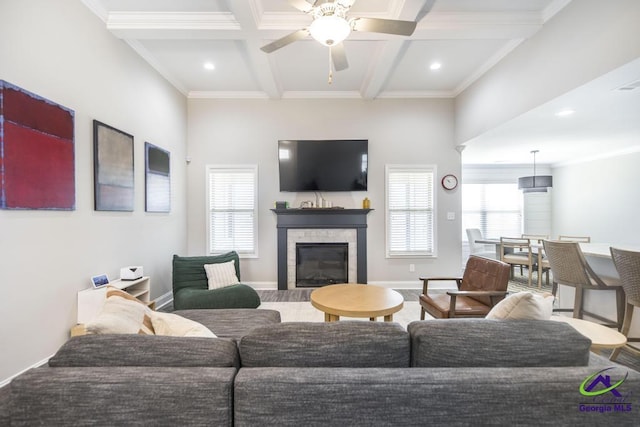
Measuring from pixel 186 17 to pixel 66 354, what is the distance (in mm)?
3073

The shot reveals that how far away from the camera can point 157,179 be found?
11.9 ft

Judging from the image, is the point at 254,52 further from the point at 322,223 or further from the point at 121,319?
the point at 121,319

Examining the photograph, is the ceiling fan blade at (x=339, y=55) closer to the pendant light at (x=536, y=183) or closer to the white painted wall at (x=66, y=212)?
the white painted wall at (x=66, y=212)

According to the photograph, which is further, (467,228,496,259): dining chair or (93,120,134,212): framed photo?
(467,228,496,259): dining chair

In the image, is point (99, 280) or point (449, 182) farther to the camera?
point (449, 182)

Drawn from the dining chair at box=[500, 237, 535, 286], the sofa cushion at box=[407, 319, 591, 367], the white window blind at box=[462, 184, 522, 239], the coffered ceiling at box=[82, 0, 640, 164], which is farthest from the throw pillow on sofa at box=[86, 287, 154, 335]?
the white window blind at box=[462, 184, 522, 239]

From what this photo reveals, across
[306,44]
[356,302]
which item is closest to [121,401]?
[356,302]

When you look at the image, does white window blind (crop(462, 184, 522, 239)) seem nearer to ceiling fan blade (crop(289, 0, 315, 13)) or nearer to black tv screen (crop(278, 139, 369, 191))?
black tv screen (crop(278, 139, 369, 191))

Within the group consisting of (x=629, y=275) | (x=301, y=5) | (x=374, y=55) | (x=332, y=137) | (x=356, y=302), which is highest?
(x=374, y=55)

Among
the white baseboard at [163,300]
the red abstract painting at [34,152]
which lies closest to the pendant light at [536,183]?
the white baseboard at [163,300]

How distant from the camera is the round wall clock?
14.9 feet

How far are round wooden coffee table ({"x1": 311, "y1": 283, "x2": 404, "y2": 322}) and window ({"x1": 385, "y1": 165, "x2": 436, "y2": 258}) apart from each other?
2144mm

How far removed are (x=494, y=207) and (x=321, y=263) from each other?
5242 mm

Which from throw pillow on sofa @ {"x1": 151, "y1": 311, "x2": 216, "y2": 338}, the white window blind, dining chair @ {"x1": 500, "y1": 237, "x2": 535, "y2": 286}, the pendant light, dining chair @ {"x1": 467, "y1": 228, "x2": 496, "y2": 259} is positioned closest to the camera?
throw pillow on sofa @ {"x1": 151, "y1": 311, "x2": 216, "y2": 338}
